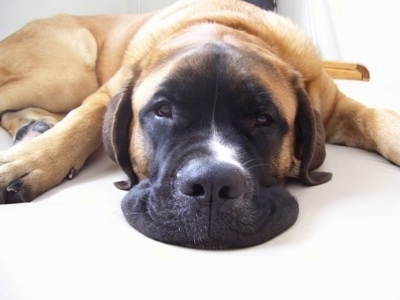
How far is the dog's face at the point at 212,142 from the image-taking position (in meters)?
0.95

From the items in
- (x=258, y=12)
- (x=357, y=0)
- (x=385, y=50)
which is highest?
(x=258, y=12)

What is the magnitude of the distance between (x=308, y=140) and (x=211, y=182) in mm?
477

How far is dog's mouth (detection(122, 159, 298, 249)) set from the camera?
3.08 feet

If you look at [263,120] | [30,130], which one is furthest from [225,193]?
[30,130]

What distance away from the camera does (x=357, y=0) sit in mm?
3488

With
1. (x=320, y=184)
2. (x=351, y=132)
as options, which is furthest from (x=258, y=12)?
(x=320, y=184)

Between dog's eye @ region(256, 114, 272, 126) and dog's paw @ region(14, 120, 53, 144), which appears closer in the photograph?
dog's eye @ region(256, 114, 272, 126)

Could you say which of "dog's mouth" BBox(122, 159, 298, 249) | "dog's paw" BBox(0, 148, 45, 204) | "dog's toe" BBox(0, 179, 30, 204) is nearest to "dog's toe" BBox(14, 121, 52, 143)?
"dog's paw" BBox(0, 148, 45, 204)

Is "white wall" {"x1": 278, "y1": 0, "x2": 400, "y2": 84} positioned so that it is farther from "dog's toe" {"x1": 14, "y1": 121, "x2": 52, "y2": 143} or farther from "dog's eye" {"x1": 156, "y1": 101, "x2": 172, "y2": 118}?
"dog's eye" {"x1": 156, "y1": 101, "x2": 172, "y2": 118}

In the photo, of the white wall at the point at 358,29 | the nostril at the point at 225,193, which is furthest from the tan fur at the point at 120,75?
the white wall at the point at 358,29

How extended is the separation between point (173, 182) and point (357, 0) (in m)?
2.96

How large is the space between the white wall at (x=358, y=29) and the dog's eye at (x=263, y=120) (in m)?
2.20

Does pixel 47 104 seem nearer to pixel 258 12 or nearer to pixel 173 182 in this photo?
pixel 258 12

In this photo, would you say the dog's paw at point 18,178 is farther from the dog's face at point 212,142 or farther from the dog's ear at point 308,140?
the dog's ear at point 308,140
